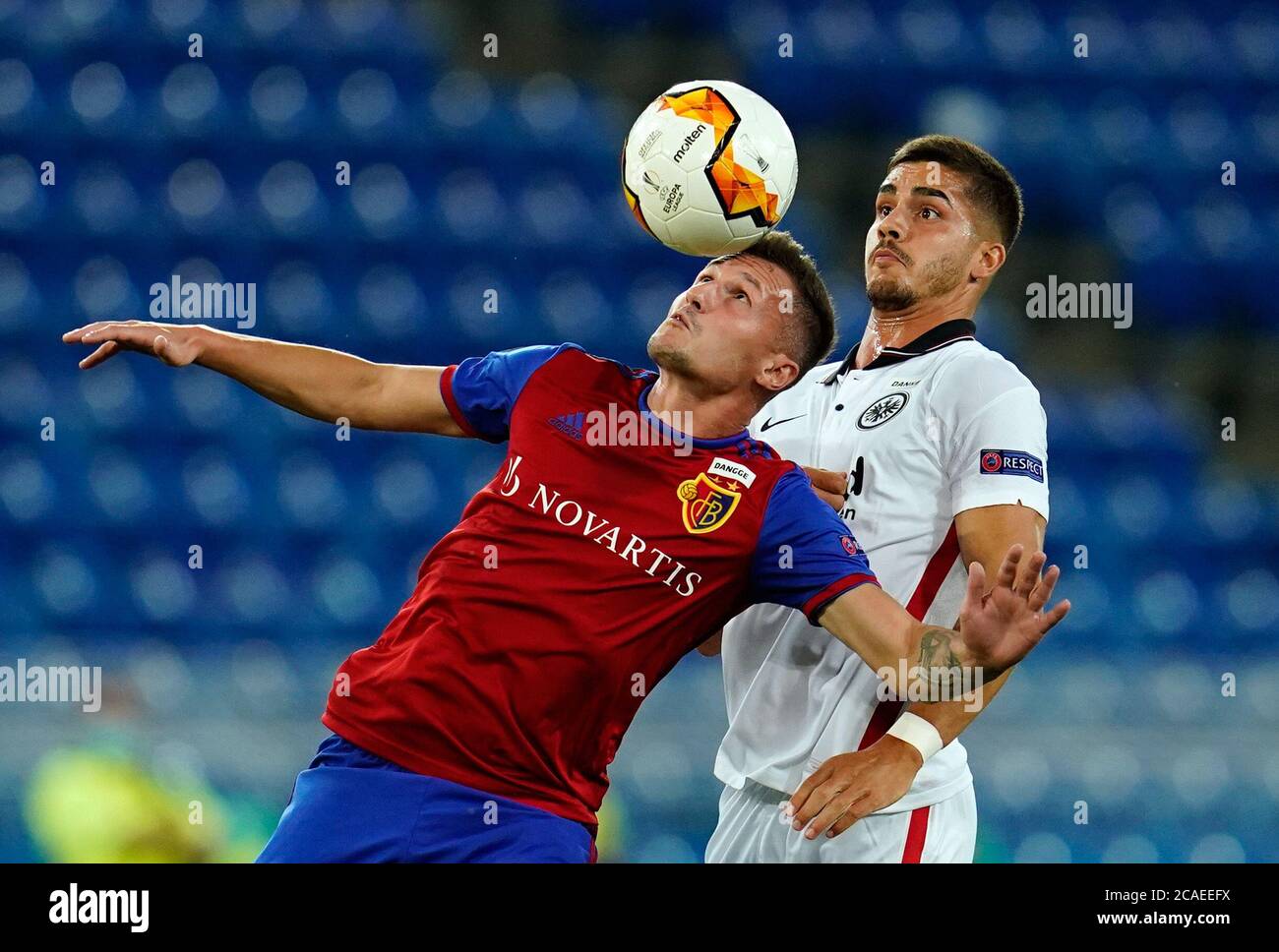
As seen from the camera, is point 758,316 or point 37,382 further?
point 37,382

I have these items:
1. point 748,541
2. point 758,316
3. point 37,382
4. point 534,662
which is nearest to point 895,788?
point 748,541

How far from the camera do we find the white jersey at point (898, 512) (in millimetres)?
3324

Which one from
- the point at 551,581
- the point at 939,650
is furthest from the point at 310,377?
the point at 939,650

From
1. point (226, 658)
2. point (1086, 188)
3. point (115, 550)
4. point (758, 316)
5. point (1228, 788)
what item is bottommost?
point (1228, 788)

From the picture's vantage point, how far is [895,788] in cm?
312

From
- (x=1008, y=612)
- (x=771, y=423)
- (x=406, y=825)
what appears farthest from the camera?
(x=771, y=423)

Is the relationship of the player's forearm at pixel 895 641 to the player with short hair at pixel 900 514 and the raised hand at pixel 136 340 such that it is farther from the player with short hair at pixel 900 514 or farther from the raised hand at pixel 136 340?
the raised hand at pixel 136 340

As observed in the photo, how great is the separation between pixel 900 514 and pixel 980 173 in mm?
935

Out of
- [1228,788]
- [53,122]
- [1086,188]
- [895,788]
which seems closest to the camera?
[895,788]

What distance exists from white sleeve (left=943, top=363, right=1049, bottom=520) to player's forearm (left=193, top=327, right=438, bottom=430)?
1217 millimetres

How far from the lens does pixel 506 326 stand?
607cm

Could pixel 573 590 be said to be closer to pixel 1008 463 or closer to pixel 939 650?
pixel 939 650

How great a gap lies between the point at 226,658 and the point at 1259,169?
501 centimetres

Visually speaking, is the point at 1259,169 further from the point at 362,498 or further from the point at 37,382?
the point at 37,382
